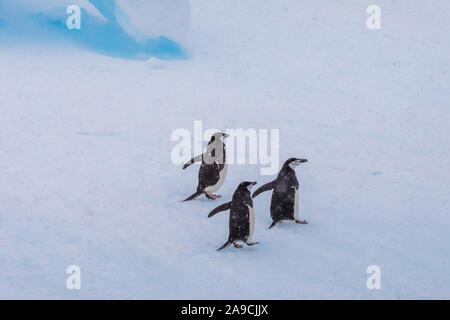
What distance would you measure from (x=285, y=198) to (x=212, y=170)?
26.3 inches

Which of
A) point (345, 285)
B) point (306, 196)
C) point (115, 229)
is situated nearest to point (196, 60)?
point (306, 196)

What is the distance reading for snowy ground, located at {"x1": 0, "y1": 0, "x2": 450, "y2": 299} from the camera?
445cm

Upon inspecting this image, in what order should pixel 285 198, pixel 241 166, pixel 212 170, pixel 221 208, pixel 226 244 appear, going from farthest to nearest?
1. pixel 241 166
2. pixel 212 170
3. pixel 285 198
4. pixel 221 208
5. pixel 226 244

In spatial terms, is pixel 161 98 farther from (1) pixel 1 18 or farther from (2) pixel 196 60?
(1) pixel 1 18

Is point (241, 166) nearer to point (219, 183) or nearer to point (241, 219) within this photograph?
point (219, 183)

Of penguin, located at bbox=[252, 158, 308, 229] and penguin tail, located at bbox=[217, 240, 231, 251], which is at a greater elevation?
penguin, located at bbox=[252, 158, 308, 229]

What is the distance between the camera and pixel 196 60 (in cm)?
927

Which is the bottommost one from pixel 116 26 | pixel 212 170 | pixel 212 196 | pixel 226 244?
pixel 226 244

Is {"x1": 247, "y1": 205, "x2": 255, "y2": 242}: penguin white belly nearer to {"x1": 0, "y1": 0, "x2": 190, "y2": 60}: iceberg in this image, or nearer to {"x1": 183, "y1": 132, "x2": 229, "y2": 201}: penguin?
{"x1": 183, "y1": 132, "x2": 229, "y2": 201}: penguin

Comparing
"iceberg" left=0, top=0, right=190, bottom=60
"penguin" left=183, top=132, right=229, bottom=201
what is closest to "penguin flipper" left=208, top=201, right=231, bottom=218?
"penguin" left=183, top=132, right=229, bottom=201

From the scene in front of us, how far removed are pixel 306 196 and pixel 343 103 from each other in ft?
9.32

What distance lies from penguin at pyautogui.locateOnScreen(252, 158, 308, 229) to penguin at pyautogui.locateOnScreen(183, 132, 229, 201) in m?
0.45

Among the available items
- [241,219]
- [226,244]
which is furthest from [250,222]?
[226,244]

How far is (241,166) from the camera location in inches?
251
